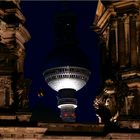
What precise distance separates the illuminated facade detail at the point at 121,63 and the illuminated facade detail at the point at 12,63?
392cm

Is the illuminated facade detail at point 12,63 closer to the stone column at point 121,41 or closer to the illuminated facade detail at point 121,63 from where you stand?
the illuminated facade detail at point 121,63

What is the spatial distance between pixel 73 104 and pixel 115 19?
1600 inches

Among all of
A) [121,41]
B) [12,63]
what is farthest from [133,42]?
[12,63]

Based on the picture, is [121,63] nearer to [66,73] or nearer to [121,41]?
[121,41]

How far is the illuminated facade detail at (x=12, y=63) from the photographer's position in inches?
1568

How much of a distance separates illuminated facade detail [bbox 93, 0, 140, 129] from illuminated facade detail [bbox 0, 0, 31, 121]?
392 centimetres

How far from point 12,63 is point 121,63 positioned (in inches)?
205

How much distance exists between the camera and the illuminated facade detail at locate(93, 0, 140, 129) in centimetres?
4078

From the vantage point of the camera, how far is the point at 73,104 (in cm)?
8338

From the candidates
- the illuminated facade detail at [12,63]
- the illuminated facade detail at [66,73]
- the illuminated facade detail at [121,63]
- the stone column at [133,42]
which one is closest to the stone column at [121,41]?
the illuminated facade detail at [121,63]

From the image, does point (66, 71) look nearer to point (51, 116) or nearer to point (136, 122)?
point (51, 116)

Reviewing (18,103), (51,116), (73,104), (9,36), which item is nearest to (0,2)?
(9,36)

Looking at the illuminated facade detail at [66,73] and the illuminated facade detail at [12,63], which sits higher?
the illuminated facade detail at [66,73]

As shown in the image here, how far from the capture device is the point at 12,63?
4075 centimetres
